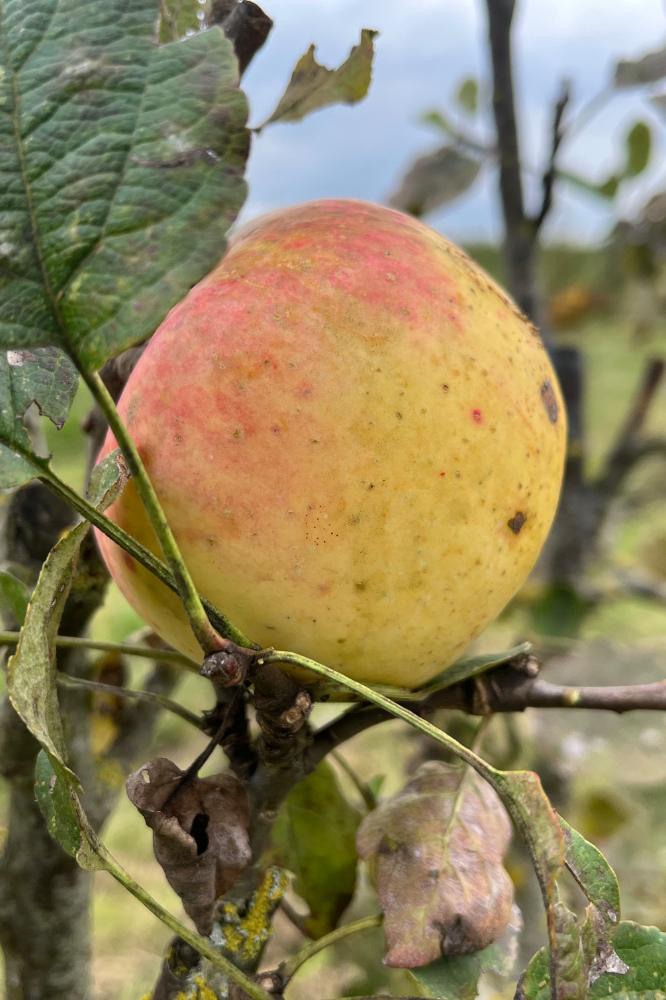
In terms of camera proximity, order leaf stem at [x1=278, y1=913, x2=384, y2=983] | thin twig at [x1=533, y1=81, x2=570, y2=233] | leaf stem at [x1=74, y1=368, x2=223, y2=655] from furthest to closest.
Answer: thin twig at [x1=533, y1=81, x2=570, y2=233] → leaf stem at [x1=278, y1=913, x2=384, y2=983] → leaf stem at [x1=74, y1=368, x2=223, y2=655]

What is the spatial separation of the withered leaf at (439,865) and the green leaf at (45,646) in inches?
6.3

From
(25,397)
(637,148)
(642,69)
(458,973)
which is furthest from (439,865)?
(637,148)

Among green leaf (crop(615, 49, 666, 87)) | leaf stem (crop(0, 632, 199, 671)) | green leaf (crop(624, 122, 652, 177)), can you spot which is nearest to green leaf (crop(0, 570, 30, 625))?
leaf stem (crop(0, 632, 199, 671))

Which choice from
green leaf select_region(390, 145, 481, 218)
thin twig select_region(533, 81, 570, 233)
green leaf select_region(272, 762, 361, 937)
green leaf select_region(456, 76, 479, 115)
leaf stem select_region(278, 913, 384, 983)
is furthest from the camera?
green leaf select_region(456, 76, 479, 115)

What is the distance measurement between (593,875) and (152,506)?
191 millimetres

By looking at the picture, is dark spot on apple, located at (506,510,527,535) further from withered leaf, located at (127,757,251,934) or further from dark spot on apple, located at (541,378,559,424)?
withered leaf, located at (127,757,251,934)

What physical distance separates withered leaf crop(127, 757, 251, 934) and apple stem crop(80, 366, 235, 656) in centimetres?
7

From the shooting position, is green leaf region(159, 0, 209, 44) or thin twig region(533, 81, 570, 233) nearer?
green leaf region(159, 0, 209, 44)

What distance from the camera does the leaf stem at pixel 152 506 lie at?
0.85 feet

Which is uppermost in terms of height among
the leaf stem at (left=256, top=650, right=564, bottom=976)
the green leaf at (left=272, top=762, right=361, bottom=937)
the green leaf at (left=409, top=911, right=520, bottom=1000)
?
the leaf stem at (left=256, top=650, right=564, bottom=976)

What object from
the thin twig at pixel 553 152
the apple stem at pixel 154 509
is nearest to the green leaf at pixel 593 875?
the apple stem at pixel 154 509

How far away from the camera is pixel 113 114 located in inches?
10.7

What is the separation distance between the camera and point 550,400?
0.39m

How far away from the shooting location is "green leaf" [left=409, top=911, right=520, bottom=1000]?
14.3 inches
